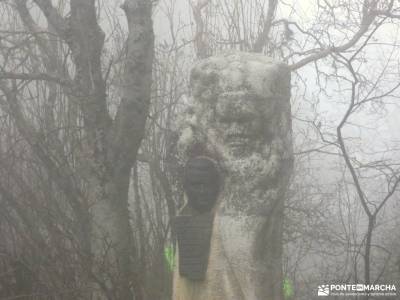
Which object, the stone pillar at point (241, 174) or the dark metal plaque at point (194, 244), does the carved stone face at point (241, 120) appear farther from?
the dark metal plaque at point (194, 244)

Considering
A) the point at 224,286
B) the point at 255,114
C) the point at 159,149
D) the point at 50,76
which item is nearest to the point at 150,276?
the point at 159,149

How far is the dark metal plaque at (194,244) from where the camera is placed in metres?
2.53

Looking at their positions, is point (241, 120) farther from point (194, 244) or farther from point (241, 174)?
point (194, 244)

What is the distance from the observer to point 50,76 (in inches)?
145

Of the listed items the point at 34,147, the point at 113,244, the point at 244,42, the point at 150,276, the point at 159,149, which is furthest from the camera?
the point at 244,42

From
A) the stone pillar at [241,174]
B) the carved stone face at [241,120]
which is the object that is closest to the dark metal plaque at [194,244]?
the stone pillar at [241,174]

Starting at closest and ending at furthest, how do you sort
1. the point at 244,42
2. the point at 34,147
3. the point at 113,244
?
the point at 113,244 < the point at 34,147 < the point at 244,42

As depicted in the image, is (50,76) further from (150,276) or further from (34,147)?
(150,276)

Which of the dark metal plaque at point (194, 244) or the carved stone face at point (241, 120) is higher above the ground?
the carved stone face at point (241, 120)

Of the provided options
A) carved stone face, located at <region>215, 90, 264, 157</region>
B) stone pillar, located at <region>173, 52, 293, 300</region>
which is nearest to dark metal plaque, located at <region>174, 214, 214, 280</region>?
stone pillar, located at <region>173, 52, 293, 300</region>

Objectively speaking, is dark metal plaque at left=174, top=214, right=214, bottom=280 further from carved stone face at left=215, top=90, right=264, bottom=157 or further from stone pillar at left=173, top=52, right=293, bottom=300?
carved stone face at left=215, top=90, right=264, bottom=157

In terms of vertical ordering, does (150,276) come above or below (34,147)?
below

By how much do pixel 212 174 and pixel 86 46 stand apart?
5.58ft

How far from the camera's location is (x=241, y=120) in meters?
2.55
